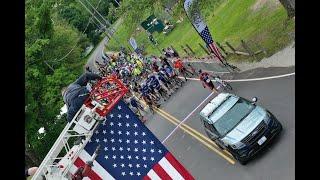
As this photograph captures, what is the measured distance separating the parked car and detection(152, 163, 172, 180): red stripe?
8.30 meters

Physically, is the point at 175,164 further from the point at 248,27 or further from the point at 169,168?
the point at 248,27

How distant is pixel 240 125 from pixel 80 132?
1123 centimetres

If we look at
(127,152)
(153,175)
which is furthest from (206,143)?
(127,152)

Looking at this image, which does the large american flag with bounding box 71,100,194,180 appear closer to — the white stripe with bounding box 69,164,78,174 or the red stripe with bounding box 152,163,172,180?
the red stripe with bounding box 152,163,172,180

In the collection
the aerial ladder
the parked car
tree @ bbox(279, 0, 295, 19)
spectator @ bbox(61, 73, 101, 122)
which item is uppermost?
spectator @ bbox(61, 73, 101, 122)

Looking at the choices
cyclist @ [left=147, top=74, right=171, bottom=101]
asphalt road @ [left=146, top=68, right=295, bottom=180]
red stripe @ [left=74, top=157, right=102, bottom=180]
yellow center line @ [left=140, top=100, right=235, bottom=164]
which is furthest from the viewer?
cyclist @ [left=147, top=74, right=171, bottom=101]

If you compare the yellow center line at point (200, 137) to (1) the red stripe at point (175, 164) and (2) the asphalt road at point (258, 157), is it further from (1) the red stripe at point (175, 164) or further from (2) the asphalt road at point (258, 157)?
(1) the red stripe at point (175, 164)

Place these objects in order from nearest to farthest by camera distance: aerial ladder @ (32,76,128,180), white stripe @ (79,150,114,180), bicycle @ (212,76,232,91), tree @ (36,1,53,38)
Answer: aerial ladder @ (32,76,128,180)
white stripe @ (79,150,114,180)
bicycle @ (212,76,232,91)
tree @ (36,1,53,38)

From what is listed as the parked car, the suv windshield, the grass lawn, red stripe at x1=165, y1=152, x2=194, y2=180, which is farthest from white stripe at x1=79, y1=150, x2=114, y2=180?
the grass lawn

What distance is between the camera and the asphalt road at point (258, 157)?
19.8m

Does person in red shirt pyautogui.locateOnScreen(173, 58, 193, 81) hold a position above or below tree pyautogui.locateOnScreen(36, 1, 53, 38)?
below

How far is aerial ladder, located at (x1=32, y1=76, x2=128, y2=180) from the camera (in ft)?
34.3
